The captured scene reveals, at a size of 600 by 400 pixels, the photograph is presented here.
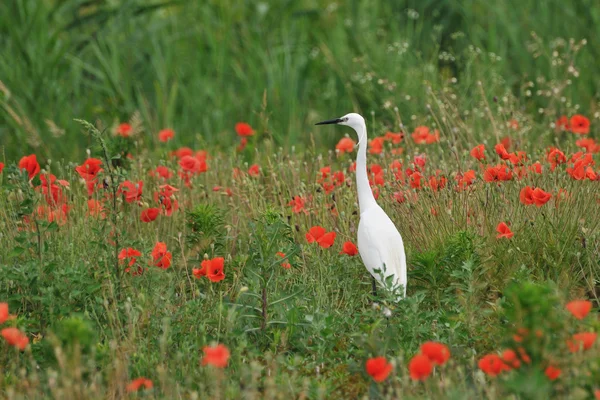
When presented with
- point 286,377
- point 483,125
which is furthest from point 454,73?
point 286,377

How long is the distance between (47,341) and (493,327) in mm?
1697

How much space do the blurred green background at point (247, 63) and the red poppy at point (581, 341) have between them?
3637 millimetres

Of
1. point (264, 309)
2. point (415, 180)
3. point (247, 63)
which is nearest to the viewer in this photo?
point (264, 309)

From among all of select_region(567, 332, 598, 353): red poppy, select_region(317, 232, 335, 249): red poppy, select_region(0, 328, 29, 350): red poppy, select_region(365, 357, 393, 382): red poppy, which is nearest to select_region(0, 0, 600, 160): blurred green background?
select_region(317, 232, 335, 249): red poppy

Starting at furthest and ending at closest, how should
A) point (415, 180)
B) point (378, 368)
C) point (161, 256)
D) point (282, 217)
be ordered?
point (282, 217)
point (415, 180)
point (161, 256)
point (378, 368)

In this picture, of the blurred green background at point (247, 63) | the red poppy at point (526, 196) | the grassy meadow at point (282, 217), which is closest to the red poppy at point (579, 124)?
the grassy meadow at point (282, 217)

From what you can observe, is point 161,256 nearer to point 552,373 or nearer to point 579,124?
point 552,373

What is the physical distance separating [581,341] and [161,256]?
1912 mm

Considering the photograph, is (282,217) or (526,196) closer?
(526,196)

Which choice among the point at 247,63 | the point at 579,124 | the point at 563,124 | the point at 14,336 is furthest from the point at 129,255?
the point at 247,63

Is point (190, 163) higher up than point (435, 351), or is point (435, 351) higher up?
point (435, 351)

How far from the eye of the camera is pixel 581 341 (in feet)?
9.26

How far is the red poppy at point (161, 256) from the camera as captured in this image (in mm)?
3771

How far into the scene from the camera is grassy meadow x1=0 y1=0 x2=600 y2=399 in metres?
3.11
